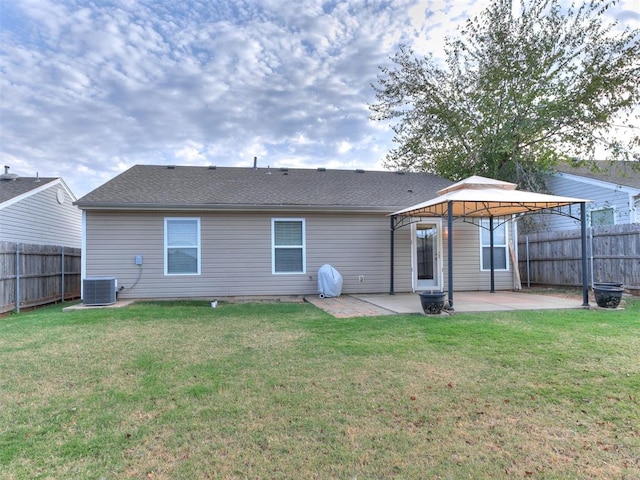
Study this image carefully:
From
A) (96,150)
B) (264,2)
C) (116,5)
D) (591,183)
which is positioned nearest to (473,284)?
(591,183)

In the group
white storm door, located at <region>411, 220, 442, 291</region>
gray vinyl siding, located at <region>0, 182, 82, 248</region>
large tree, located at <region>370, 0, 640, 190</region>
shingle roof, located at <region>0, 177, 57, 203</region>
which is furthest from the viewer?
large tree, located at <region>370, 0, 640, 190</region>

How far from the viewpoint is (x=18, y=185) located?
1299cm

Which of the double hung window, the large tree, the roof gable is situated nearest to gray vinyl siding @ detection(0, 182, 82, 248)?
the roof gable

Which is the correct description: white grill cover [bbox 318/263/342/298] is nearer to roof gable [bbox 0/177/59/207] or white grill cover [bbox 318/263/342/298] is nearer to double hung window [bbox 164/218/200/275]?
double hung window [bbox 164/218/200/275]

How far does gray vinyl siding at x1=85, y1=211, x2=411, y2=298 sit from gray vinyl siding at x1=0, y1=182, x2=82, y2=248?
4.87 metres

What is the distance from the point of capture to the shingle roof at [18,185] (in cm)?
1191

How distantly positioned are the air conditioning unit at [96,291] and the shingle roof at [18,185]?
231 inches

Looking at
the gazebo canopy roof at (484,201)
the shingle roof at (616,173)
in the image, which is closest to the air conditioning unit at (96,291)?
the gazebo canopy roof at (484,201)

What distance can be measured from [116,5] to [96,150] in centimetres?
673

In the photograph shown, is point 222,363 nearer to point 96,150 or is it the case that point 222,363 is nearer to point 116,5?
point 116,5

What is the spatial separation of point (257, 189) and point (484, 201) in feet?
19.5

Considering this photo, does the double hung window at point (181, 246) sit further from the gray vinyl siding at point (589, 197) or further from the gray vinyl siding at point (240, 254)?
the gray vinyl siding at point (589, 197)

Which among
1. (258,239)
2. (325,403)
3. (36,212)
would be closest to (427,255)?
(258,239)

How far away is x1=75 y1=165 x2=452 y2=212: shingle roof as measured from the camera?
909cm
